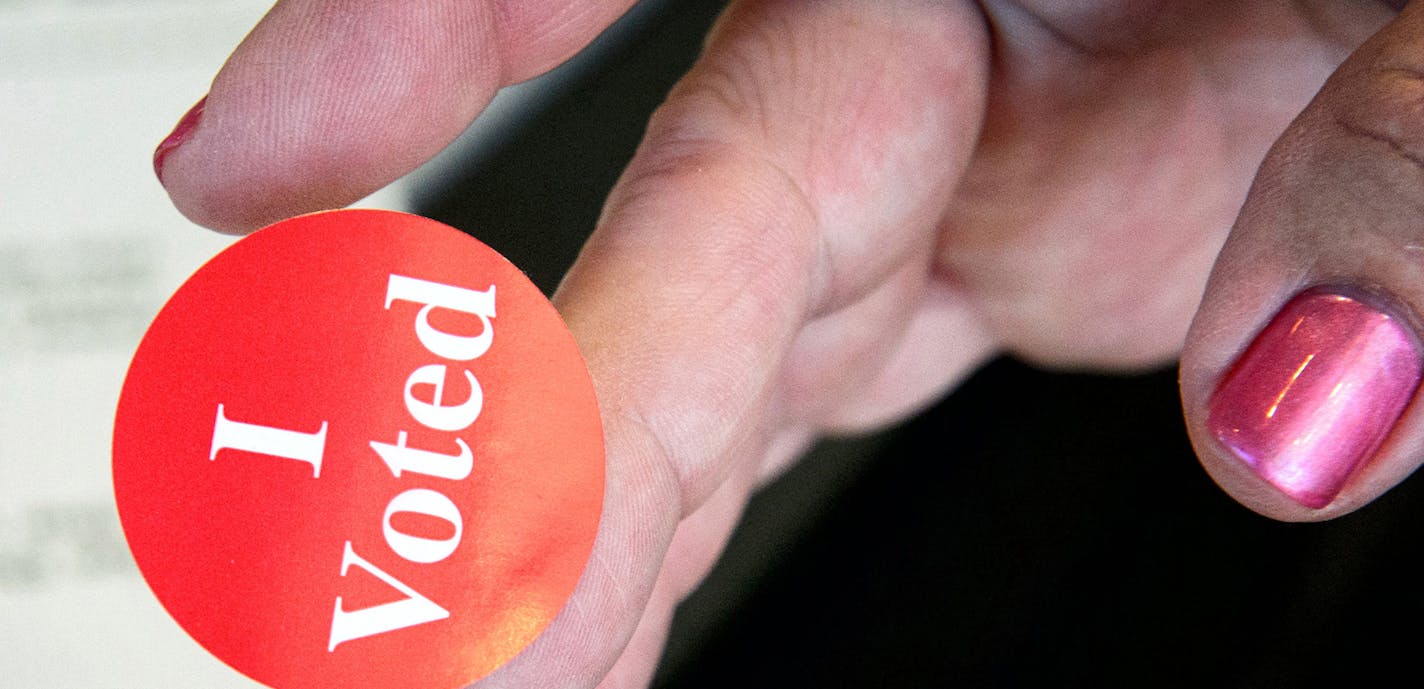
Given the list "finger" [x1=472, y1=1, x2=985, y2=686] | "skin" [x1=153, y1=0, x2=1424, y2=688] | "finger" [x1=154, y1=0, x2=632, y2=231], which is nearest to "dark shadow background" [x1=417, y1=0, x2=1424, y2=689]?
"skin" [x1=153, y1=0, x2=1424, y2=688]

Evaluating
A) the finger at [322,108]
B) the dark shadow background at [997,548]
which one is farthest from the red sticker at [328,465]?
the dark shadow background at [997,548]

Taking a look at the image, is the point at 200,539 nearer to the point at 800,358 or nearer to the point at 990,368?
the point at 800,358

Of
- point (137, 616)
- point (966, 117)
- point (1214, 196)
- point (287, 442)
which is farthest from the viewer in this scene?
point (137, 616)

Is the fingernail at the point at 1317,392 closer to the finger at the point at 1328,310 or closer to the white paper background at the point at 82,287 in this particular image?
the finger at the point at 1328,310

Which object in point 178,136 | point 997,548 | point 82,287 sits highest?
point 178,136

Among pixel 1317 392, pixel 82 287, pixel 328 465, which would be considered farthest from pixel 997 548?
pixel 82 287

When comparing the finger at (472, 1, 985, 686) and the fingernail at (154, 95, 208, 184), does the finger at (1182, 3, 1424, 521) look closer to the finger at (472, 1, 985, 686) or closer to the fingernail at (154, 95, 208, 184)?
the finger at (472, 1, 985, 686)

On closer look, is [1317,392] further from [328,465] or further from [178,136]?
[178,136]

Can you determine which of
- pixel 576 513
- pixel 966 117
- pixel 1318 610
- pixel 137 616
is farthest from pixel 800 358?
pixel 137 616
